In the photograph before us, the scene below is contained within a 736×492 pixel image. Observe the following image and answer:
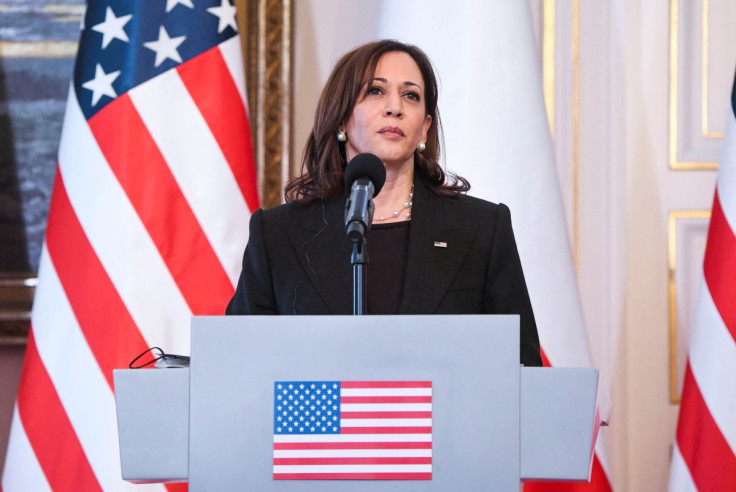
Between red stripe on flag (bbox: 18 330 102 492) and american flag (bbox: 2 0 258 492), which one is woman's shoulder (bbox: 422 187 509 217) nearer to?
american flag (bbox: 2 0 258 492)

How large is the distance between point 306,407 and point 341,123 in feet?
3.12

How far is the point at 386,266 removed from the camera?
2.02 meters

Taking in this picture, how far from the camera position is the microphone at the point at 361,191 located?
4.70 ft

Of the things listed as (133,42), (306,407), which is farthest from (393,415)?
(133,42)

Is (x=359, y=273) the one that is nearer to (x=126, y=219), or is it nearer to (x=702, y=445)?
(x=126, y=219)

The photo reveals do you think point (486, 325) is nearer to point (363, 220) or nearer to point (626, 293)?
point (363, 220)

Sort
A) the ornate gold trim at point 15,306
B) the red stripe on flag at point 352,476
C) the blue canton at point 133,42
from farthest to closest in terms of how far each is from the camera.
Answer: the ornate gold trim at point 15,306, the blue canton at point 133,42, the red stripe on flag at point 352,476

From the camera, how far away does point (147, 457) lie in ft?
4.62

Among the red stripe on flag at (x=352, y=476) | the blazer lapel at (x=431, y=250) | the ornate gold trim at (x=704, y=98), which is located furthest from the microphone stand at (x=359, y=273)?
the ornate gold trim at (x=704, y=98)

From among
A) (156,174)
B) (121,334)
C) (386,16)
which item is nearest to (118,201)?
(156,174)

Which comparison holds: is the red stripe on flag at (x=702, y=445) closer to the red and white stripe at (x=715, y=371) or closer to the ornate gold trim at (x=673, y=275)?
the red and white stripe at (x=715, y=371)

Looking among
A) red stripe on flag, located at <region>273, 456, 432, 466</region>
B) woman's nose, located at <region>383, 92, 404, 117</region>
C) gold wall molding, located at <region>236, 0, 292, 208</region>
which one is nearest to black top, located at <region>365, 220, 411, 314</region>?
woman's nose, located at <region>383, 92, 404, 117</region>

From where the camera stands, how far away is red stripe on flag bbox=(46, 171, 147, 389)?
270cm

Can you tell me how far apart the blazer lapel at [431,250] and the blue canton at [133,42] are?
1116mm
